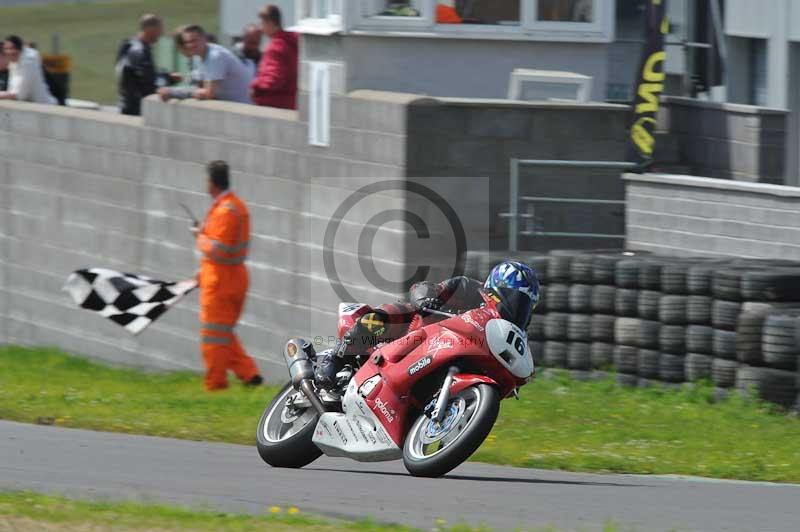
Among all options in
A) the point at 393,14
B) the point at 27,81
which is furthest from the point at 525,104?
the point at 27,81

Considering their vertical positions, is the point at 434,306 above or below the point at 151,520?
above

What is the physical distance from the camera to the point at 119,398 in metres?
13.7

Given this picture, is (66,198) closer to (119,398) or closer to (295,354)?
(119,398)

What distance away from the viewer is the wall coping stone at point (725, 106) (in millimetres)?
14211

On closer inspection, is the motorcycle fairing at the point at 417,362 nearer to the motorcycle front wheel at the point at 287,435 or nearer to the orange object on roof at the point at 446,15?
the motorcycle front wheel at the point at 287,435

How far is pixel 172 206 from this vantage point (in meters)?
16.7

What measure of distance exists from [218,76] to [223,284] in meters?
3.09

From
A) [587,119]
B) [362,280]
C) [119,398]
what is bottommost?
[119,398]

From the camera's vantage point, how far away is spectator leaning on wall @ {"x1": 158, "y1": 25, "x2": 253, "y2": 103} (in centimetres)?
1616

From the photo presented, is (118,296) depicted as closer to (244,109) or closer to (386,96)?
(244,109)

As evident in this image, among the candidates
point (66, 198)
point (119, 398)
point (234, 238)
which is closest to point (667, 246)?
point (234, 238)

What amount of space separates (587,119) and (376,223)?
6.76 ft

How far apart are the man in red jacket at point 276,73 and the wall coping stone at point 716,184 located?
375cm

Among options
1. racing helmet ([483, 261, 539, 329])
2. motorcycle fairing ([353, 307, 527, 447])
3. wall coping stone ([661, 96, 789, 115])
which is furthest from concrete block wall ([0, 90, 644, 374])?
racing helmet ([483, 261, 539, 329])
